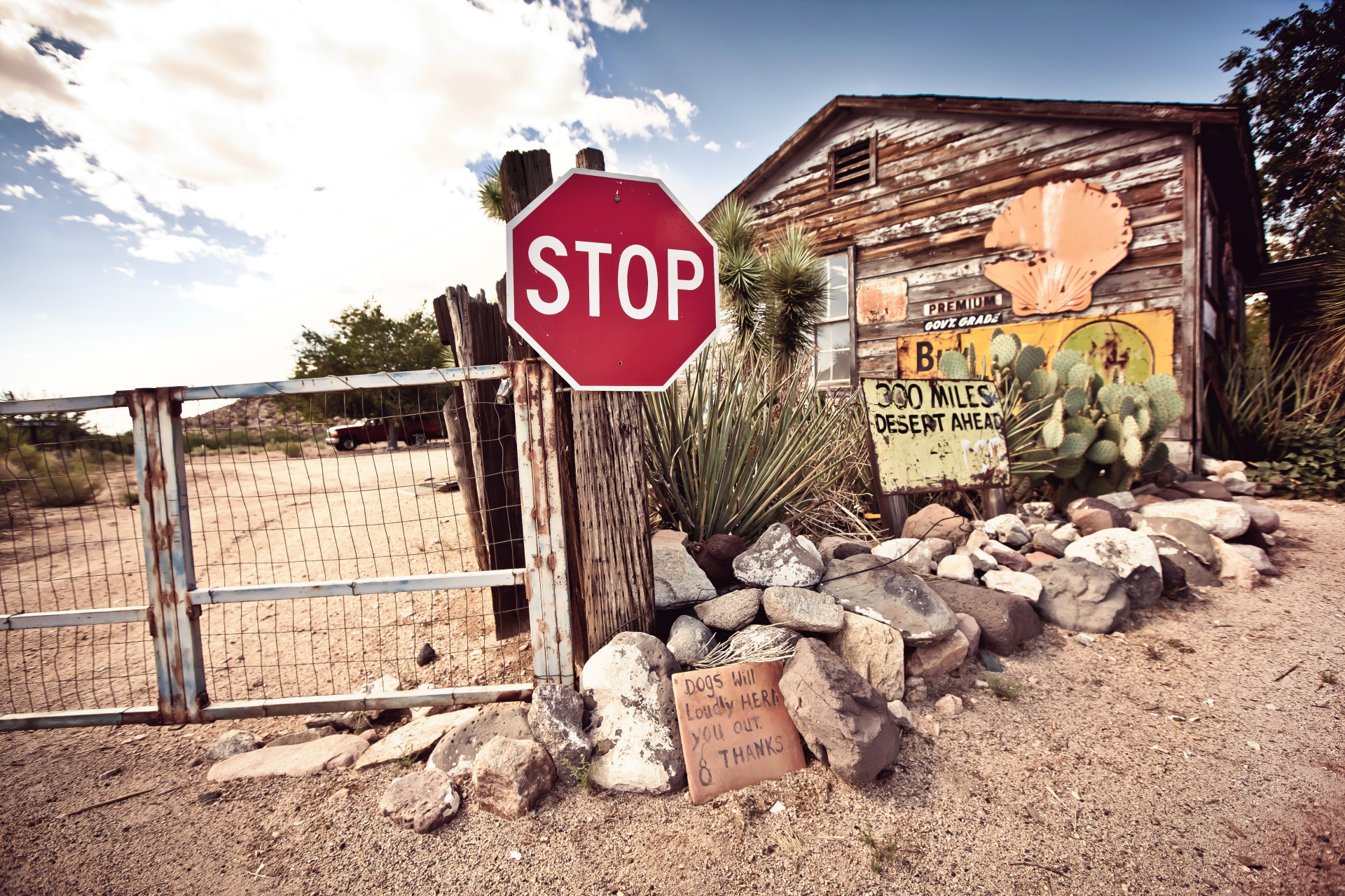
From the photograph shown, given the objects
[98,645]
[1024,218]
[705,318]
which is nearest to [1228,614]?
[705,318]

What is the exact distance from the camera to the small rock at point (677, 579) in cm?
248

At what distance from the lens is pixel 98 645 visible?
325 centimetres

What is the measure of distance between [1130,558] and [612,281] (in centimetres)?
342

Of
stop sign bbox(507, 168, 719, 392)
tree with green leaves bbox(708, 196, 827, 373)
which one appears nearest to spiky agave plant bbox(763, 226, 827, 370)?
tree with green leaves bbox(708, 196, 827, 373)

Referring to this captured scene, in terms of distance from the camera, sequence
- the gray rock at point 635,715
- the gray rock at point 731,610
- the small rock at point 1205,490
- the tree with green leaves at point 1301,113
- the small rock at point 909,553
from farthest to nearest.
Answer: the tree with green leaves at point 1301,113 → the small rock at point 1205,490 → the small rock at point 909,553 → the gray rock at point 731,610 → the gray rock at point 635,715

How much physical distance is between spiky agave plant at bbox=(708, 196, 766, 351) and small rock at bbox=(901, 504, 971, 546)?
4.62 meters

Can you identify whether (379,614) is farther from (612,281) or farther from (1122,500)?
(1122,500)

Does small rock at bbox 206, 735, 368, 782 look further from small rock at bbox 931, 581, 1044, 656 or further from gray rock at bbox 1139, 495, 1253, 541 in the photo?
gray rock at bbox 1139, 495, 1253, 541

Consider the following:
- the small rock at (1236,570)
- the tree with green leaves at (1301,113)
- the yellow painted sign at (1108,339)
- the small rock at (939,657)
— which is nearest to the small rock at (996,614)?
the small rock at (939,657)

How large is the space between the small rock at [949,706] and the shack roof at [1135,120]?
721 cm

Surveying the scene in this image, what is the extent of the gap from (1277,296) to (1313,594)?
1066cm

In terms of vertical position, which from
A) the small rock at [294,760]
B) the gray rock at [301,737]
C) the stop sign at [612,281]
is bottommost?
the gray rock at [301,737]

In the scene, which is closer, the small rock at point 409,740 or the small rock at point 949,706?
the small rock at point 409,740

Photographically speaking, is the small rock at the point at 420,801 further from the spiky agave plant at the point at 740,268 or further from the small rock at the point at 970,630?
the spiky agave plant at the point at 740,268
